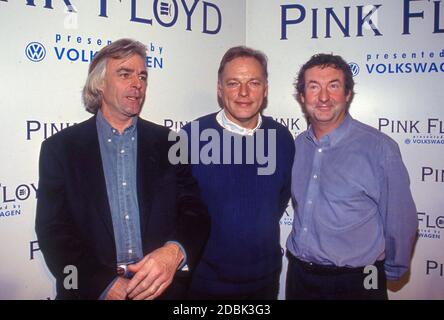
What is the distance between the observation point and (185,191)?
191 centimetres

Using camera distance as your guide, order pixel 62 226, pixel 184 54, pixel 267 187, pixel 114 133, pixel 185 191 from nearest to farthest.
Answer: pixel 62 226 → pixel 114 133 → pixel 185 191 → pixel 267 187 → pixel 184 54

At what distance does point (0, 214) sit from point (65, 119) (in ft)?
1.89

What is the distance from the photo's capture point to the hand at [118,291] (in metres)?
1.60

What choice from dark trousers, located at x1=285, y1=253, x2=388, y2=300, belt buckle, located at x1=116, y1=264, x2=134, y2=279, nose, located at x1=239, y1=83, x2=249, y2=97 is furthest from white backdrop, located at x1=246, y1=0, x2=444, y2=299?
belt buckle, located at x1=116, y1=264, x2=134, y2=279

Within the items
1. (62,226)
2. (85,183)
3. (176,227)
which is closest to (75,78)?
(85,183)

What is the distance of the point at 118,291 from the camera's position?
5.29 feet

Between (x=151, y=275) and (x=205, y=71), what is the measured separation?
1.68 meters

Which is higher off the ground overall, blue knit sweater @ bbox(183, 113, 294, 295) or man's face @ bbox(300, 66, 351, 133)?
man's face @ bbox(300, 66, 351, 133)

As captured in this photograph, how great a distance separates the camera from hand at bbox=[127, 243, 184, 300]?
159 centimetres

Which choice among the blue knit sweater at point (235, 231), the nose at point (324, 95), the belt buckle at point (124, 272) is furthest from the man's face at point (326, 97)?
the belt buckle at point (124, 272)

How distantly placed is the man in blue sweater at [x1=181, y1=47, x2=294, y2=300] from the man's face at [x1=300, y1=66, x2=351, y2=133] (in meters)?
0.27

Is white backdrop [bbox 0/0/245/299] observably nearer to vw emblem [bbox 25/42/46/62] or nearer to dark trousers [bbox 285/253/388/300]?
vw emblem [bbox 25/42/46/62]
